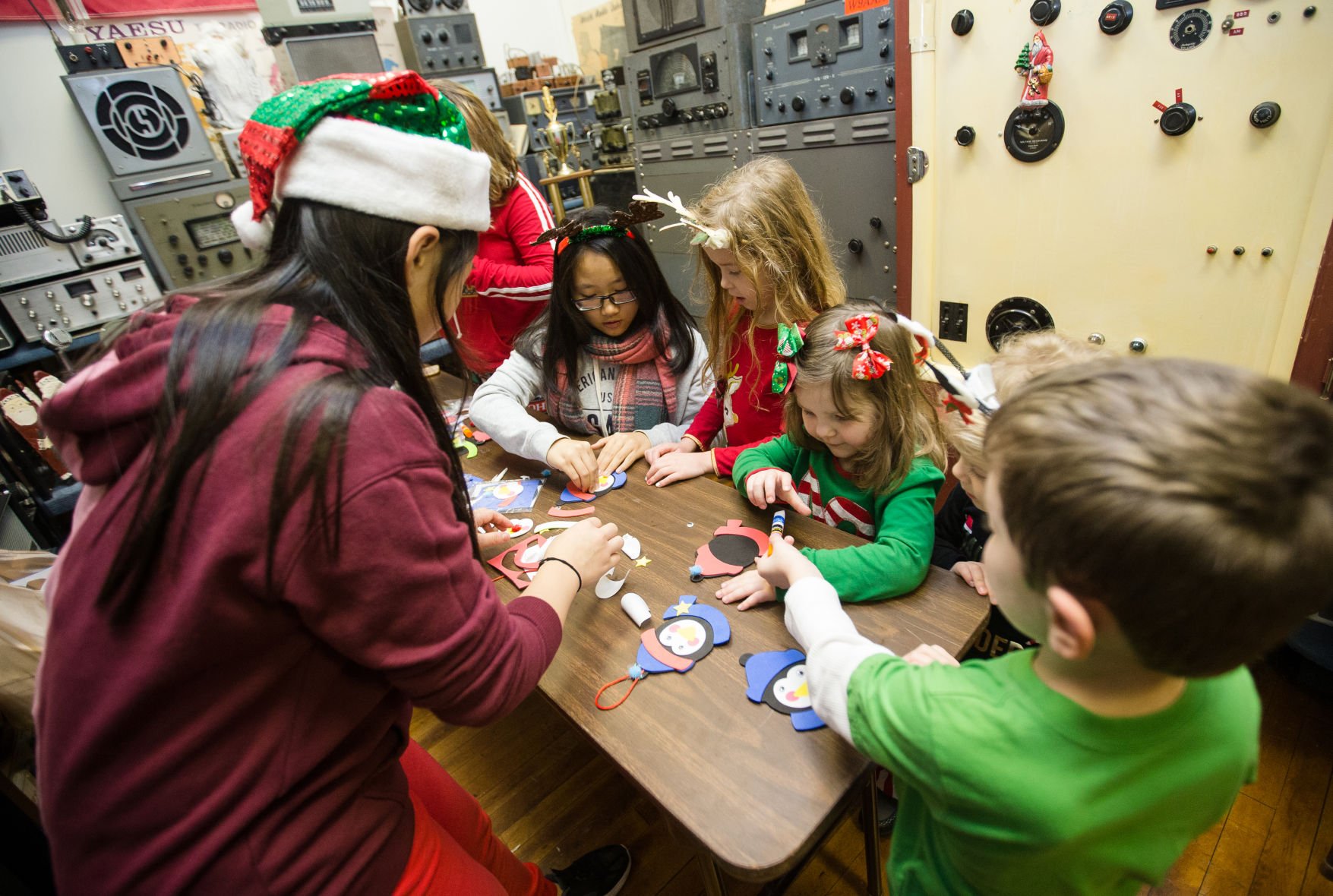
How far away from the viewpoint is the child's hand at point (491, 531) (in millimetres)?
1263

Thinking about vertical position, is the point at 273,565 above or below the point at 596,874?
above

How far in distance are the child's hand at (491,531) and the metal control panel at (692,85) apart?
2396 mm

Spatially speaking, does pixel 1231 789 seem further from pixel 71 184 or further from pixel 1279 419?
pixel 71 184

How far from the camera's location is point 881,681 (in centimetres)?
69

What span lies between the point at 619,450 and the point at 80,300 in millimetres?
2676

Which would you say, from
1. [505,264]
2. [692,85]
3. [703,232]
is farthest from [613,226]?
[692,85]

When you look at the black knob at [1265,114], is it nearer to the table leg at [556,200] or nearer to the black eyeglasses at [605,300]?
the black eyeglasses at [605,300]

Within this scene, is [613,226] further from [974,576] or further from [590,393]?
[974,576]

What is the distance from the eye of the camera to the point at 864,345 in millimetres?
1089

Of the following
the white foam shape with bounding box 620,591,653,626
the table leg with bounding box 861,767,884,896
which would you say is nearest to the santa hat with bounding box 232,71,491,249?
the white foam shape with bounding box 620,591,653,626

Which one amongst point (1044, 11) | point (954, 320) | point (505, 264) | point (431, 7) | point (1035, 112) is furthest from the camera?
point (431, 7)

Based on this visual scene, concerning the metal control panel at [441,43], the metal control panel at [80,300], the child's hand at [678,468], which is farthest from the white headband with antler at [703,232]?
the metal control panel at [441,43]

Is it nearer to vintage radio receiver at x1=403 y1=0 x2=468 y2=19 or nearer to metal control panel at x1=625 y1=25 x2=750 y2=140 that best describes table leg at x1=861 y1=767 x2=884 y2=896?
metal control panel at x1=625 y1=25 x2=750 y2=140

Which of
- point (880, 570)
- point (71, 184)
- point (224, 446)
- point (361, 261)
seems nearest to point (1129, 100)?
point (880, 570)
